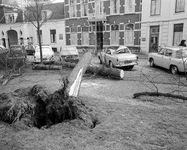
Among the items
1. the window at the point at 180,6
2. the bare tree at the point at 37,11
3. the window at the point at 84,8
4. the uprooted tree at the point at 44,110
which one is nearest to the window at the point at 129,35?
the window at the point at 180,6

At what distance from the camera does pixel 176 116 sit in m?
4.73

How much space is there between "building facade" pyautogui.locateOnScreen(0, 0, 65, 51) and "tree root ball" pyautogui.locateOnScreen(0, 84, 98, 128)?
2542cm

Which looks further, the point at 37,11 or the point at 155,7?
the point at 155,7

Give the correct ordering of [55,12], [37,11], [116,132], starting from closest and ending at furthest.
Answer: [116,132] → [37,11] → [55,12]

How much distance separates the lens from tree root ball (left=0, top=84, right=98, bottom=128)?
4148 mm

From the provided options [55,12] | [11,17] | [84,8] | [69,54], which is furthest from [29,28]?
[69,54]

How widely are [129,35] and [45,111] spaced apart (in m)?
20.8

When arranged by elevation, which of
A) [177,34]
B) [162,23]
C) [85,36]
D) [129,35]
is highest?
[162,23]

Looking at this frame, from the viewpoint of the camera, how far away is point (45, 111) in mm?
4453

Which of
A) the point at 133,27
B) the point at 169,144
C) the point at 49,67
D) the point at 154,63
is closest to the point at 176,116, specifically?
the point at 169,144

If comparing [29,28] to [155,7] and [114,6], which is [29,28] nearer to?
[114,6]

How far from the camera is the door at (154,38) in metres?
21.3

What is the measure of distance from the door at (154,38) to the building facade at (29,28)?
44.3 feet

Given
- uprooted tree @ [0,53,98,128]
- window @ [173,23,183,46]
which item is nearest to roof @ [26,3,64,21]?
window @ [173,23,183,46]
